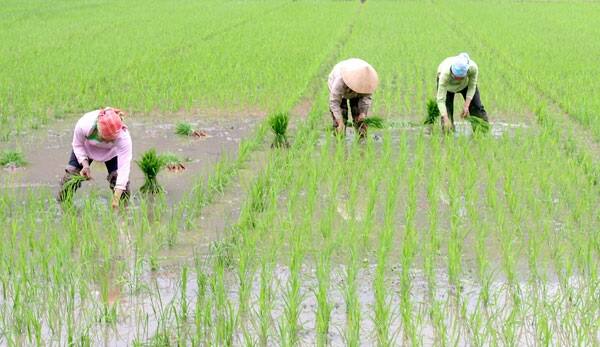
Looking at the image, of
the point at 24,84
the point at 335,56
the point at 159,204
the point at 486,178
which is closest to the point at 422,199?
the point at 486,178

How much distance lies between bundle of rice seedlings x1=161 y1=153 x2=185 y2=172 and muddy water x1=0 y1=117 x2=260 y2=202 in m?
0.05

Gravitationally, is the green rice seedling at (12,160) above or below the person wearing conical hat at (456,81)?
below

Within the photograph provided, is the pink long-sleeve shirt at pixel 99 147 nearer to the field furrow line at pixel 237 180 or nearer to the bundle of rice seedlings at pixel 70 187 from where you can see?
the bundle of rice seedlings at pixel 70 187

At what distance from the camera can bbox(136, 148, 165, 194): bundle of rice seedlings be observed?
5.39m

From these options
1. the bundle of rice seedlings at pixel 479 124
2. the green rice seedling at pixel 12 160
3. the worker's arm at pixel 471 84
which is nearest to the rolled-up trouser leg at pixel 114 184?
the green rice seedling at pixel 12 160

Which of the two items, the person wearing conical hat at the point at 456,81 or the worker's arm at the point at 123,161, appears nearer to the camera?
the worker's arm at the point at 123,161

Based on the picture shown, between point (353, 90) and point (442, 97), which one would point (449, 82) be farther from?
point (353, 90)

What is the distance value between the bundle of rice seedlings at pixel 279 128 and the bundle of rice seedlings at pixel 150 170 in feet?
4.84

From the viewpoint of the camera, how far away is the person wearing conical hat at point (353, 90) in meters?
6.20

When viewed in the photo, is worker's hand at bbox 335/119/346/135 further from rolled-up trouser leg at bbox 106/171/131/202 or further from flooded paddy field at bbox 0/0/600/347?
rolled-up trouser leg at bbox 106/171/131/202

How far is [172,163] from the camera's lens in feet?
20.6

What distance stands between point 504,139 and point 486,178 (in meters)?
1.03

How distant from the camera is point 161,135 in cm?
756

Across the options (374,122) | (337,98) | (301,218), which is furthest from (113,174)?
(374,122)
